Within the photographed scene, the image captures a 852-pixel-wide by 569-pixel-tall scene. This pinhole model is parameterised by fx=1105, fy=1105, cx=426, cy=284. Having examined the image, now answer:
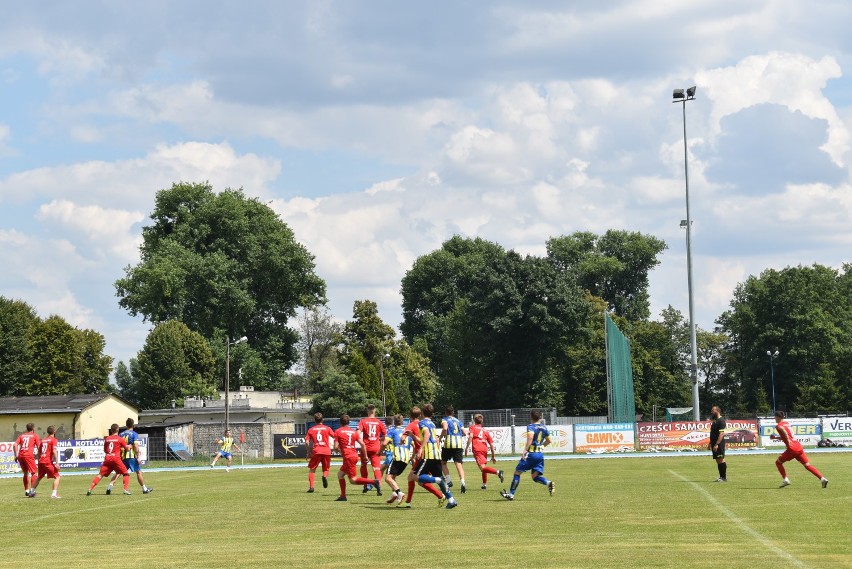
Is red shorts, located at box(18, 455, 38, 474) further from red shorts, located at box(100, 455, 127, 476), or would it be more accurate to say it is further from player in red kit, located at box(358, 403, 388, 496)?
player in red kit, located at box(358, 403, 388, 496)

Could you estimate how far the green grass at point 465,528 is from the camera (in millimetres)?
13438

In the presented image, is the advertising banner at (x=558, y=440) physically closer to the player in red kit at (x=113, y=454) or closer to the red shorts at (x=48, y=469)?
the red shorts at (x=48, y=469)

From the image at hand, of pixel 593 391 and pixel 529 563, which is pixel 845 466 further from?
pixel 593 391

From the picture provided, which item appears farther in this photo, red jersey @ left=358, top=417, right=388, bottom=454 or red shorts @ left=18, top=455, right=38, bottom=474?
red shorts @ left=18, top=455, right=38, bottom=474

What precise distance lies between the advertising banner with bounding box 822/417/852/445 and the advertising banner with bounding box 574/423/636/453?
9751 millimetres

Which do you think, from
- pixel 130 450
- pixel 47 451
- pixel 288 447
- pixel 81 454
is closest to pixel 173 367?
pixel 288 447

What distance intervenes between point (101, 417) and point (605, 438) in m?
31.5

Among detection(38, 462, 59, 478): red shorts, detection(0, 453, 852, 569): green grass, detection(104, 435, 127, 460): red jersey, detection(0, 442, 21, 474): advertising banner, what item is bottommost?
detection(0, 442, 21, 474): advertising banner

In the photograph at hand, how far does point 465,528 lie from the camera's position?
17.1m

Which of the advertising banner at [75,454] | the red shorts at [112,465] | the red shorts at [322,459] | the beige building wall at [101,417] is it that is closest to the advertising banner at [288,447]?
the advertising banner at [75,454]

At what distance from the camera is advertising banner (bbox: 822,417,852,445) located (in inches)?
2213

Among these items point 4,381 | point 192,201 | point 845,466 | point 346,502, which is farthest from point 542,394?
point 346,502

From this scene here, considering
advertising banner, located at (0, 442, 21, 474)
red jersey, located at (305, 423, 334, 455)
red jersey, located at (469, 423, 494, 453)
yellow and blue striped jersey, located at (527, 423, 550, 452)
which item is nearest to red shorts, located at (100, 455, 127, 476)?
red jersey, located at (305, 423, 334, 455)

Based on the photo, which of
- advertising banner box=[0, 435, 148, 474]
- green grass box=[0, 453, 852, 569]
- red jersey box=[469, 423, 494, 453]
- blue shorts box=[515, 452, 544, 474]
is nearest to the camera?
green grass box=[0, 453, 852, 569]
